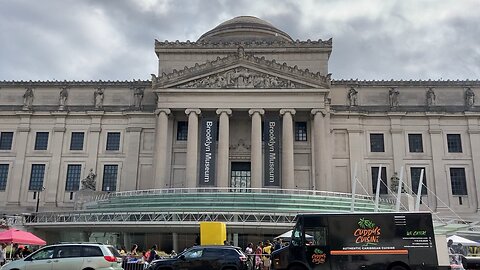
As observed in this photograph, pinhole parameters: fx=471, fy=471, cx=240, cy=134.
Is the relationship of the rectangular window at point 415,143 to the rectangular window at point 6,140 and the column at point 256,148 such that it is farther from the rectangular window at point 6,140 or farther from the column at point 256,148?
the rectangular window at point 6,140

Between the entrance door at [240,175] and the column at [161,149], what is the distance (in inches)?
288

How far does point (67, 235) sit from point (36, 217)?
336 cm

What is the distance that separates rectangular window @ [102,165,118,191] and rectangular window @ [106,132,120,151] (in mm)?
2217

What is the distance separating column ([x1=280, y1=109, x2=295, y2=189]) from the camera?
47.8m

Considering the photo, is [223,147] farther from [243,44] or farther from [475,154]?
[475,154]

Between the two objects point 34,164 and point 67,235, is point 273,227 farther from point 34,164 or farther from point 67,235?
point 34,164

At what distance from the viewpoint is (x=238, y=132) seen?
53531 millimetres

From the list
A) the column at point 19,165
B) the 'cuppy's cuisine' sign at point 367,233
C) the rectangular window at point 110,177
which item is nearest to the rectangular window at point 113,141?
the rectangular window at point 110,177

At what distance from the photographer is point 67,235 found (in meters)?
41.9

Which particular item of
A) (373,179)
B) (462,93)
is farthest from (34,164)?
(462,93)

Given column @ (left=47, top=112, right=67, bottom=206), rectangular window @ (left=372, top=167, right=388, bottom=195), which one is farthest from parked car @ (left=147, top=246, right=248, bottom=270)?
column @ (left=47, top=112, right=67, bottom=206)

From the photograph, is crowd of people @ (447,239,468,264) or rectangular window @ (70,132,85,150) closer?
crowd of people @ (447,239,468,264)

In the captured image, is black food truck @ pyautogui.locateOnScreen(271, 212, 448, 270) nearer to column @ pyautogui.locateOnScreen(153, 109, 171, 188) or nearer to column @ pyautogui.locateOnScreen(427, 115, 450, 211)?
column @ pyautogui.locateOnScreen(153, 109, 171, 188)

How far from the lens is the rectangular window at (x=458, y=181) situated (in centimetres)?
5112
